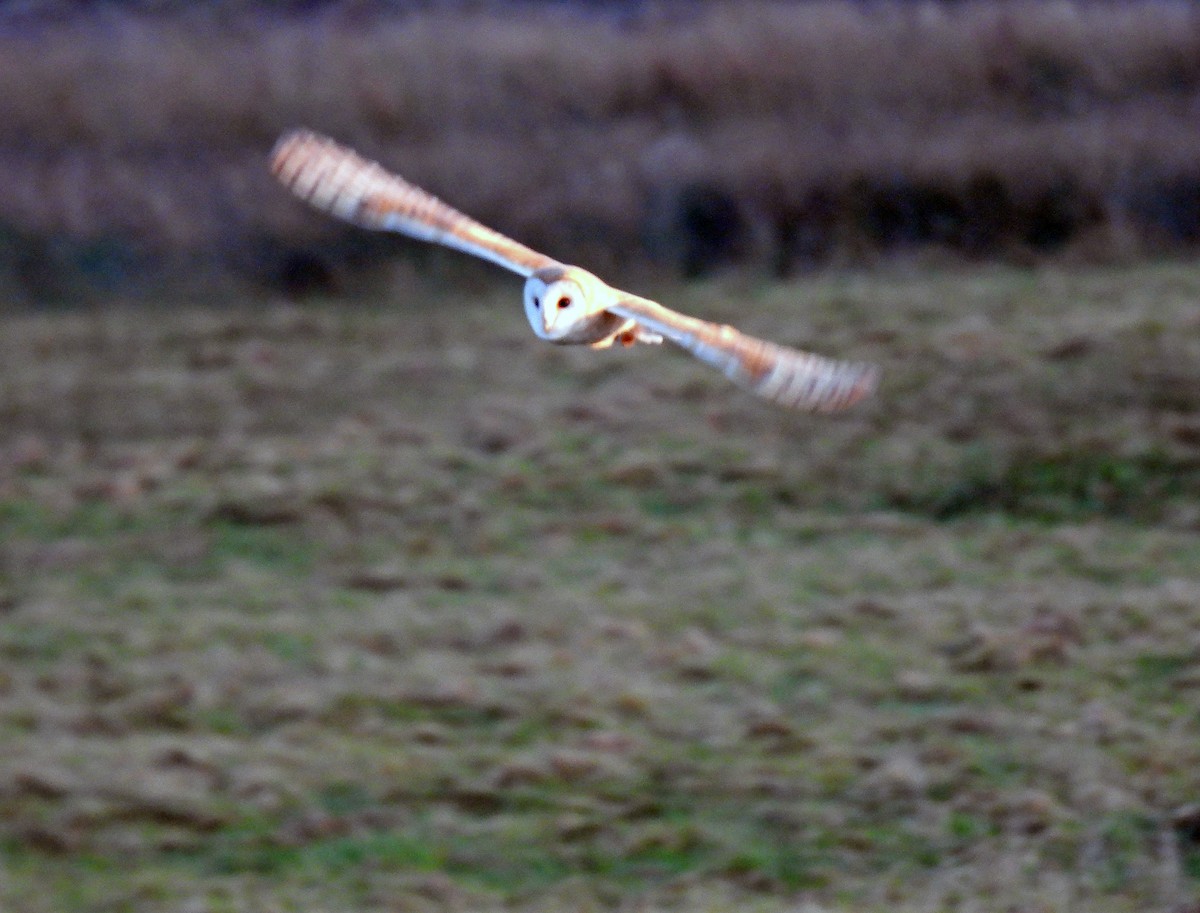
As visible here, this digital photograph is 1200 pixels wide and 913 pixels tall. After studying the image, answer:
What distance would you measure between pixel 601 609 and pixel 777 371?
399 centimetres

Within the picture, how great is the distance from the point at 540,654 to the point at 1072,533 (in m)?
2.14

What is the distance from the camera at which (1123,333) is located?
25.5 feet

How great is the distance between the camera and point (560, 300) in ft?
7.35

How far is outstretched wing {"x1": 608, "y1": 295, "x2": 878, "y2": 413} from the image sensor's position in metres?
2.17

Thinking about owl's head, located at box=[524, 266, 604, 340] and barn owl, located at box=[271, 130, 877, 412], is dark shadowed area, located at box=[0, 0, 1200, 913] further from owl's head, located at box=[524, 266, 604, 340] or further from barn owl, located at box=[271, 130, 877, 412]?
owl's head, located at box=[524, 266, 604, 340]

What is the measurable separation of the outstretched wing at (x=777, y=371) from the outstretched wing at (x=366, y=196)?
1.14 feet

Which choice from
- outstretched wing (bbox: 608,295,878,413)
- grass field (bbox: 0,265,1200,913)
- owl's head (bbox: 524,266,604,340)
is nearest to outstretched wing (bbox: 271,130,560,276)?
owl's head (bbox: 524,266,604,340)

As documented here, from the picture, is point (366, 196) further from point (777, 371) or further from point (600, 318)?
point (777, 371)

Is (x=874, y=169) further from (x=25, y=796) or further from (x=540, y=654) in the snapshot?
(x=25, y=796)

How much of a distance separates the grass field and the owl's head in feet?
7.89

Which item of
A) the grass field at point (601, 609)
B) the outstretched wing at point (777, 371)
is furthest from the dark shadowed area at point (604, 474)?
the outstretched wing at point (777, 371)

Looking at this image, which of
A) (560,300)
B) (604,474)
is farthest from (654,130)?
(560,300)

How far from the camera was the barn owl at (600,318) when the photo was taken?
2182 mm

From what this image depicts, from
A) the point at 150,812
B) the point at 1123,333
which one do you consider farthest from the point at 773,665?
the point at 1123,333
